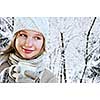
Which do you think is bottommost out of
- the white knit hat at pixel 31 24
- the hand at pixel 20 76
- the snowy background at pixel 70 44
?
the hand at pixel 20 76

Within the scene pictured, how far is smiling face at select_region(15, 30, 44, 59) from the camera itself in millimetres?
1451

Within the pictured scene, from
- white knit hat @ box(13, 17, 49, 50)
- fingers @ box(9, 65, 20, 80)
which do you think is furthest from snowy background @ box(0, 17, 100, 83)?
fingers @ box(9, 65, 20, 80)

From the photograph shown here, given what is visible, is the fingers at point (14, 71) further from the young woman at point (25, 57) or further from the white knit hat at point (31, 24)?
the white knit hat at point (31, 24)

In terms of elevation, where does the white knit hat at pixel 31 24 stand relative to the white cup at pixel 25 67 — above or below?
above

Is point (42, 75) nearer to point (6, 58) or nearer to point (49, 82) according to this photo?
point (49, 82)

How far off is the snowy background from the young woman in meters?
0.04

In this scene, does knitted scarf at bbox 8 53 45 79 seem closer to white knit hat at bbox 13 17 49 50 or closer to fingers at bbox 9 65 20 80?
fingers at bbox 9 65 20 80

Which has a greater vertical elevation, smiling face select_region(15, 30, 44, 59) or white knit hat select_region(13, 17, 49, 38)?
white knit hat select_region(13, 17, 49, 38)

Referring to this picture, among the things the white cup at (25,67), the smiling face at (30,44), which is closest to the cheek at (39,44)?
the smiling face at (30,44)

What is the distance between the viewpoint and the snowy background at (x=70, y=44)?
4.69 ft

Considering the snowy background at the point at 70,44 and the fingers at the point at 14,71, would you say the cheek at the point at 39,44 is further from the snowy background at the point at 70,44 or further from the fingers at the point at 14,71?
the fingers at the point at 14,71

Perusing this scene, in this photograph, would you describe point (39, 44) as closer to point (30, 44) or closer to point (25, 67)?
point (30, 44)

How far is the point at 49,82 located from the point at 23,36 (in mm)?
323
